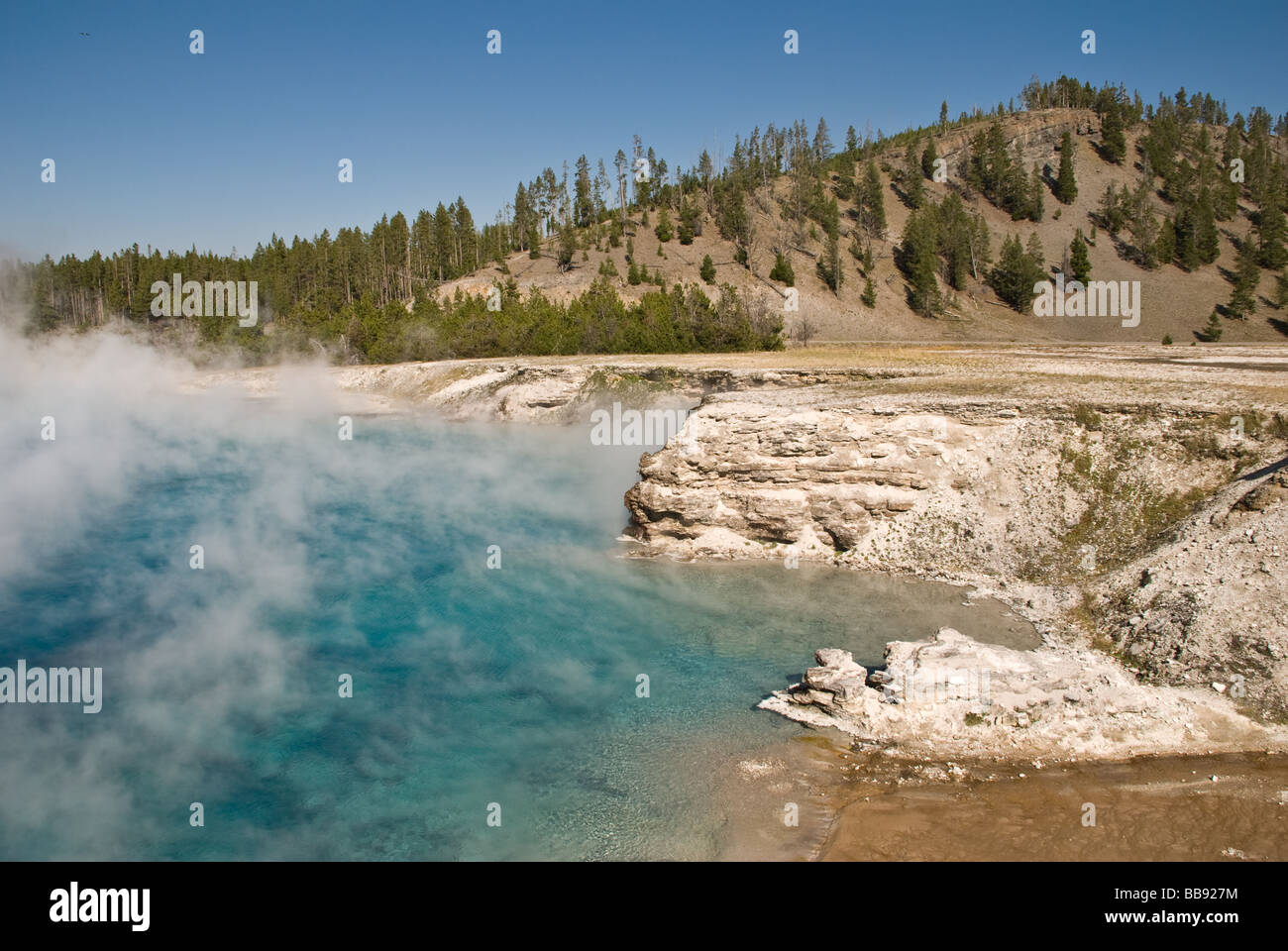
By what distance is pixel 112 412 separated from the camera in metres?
44.2

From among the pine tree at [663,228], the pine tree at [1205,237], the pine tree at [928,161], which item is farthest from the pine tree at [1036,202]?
the pine tree at [663,228]

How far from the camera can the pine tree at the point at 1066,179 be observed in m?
135

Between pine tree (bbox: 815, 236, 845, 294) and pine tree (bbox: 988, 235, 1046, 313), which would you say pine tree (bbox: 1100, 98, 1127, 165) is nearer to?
pine tree (bbox: 988, 235, 1046, 313)

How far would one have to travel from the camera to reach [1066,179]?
135875 millimetres

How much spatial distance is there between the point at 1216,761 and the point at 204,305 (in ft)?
392

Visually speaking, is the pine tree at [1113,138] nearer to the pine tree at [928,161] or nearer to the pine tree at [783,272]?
the pine tree at [928,161]

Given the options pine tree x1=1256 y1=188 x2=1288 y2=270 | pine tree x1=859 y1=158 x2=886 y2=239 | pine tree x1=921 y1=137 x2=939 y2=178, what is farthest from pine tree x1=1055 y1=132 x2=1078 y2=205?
pine tree x1=859 y1=158 x2=886 y2=239

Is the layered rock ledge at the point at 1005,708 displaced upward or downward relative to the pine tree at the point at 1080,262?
downward

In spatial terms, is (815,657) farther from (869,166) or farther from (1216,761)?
(869,166)

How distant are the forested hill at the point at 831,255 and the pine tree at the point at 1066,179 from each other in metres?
0.43

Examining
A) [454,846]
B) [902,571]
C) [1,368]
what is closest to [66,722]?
[454,846]
